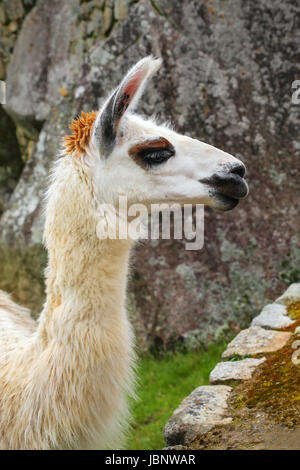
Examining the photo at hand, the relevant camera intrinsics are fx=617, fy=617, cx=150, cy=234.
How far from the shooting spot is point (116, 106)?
2.92 m

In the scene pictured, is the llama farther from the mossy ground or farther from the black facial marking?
the mossy ground

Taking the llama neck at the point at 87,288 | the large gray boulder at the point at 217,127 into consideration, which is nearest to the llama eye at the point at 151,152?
the llama neck at the point at 87,288

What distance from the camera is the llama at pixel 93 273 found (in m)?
2.80

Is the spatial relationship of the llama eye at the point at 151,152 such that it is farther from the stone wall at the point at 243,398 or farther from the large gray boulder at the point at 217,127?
the large gray boulder at the point at 217,127

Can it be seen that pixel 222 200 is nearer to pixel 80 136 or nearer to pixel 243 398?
pixel 80 136

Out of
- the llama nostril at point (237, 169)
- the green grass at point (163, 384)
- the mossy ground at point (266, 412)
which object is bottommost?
the green grass at point (163, 384)

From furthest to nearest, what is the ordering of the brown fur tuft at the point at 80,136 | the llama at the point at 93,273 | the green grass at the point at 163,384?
the green grass at the point at 163,384, the brown fur tuft at the point at 80,136, the llama at the point at 93,273

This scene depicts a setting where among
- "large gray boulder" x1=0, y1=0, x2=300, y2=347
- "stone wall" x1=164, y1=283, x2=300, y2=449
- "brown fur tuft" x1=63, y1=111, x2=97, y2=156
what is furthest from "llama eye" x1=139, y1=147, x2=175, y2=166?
"large gray boulder" x1=0, y1=0, x2=300, y2=347

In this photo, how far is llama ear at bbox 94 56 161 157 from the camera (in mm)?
2910

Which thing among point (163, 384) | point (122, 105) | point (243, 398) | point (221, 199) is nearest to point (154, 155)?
point (122, 105)

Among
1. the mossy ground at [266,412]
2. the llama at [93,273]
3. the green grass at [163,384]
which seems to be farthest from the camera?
the green grass at [163,384]

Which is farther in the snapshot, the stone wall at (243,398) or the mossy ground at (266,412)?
the stone wall at (243,398)

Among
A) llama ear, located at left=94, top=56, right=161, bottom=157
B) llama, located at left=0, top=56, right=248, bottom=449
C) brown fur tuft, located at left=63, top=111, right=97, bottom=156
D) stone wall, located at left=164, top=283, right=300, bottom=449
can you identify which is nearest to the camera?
stone wall, located at left=164, top=283, right=300, bottom=449

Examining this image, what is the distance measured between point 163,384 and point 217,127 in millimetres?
2370
